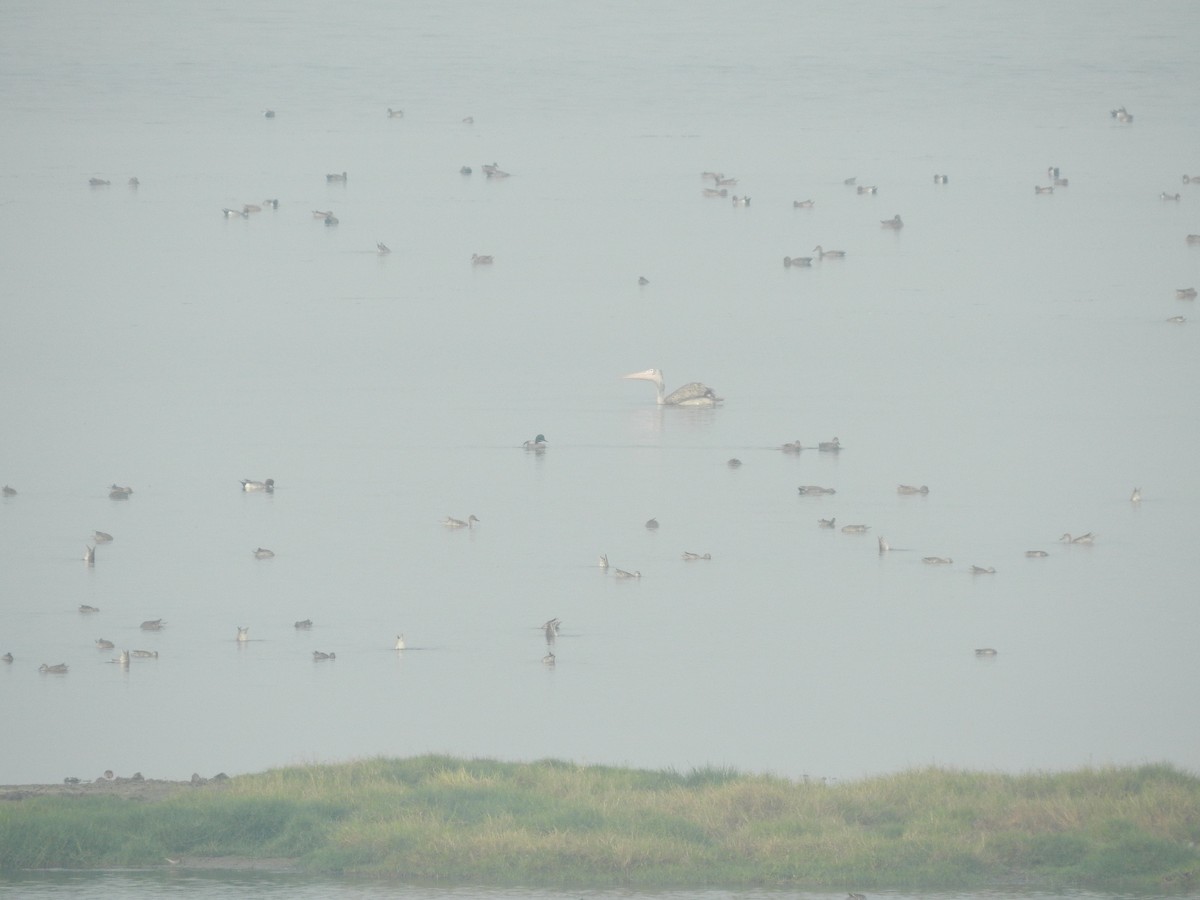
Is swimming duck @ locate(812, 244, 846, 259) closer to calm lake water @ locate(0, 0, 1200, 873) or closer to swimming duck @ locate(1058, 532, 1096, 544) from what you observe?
calm lake water @ locate(0, 0, 1200, 873)

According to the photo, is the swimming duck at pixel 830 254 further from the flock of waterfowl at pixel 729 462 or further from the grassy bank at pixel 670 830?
the grassy bank at pixel 670 830

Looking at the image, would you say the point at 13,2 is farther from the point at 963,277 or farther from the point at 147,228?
the point at 963,277

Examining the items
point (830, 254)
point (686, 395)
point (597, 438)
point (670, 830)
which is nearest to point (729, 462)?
point (597, 438)

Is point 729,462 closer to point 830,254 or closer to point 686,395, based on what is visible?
point 686,395

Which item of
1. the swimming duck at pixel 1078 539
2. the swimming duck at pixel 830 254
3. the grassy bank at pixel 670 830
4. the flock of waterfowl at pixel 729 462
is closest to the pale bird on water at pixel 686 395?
the flock of waterfowl at pixel 729 462

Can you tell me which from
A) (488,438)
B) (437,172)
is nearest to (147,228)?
(437,172)

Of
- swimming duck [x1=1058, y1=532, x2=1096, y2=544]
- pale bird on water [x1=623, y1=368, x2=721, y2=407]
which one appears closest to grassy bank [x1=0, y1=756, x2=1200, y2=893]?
swimming duck [x1=1058, y1=532, x2=1096, y2=544]
